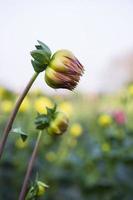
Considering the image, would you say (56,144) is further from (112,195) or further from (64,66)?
(64,66)

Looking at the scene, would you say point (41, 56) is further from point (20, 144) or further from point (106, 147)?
point (20, 144)

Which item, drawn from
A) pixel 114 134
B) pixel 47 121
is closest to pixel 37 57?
pixel 47 121

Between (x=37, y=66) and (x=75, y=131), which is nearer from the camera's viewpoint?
(x=37, y=66)

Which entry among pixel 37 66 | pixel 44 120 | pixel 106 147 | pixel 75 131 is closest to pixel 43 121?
pixel 44 120

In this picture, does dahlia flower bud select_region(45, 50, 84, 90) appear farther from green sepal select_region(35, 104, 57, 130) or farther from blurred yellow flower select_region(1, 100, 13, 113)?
blurred yellow flower select_region(1, 100, 13, 113)

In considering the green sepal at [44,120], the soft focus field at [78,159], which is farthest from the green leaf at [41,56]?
the soft focus field at [78,159]

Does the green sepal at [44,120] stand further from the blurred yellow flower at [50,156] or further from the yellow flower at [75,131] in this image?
the yellow flower at [75,131]
